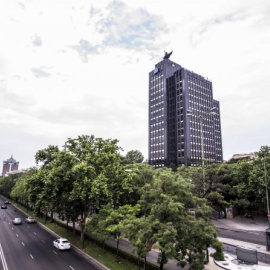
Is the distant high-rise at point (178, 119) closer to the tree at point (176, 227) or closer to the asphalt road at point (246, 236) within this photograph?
the asphalt road at point (246, 236)

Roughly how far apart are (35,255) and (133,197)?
1376cm

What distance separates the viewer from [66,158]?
90.8 feet

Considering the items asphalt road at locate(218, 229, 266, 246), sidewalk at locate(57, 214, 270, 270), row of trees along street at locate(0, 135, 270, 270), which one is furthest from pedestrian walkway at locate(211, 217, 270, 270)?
row of trees along street at locate(0, 135, 270, 270)

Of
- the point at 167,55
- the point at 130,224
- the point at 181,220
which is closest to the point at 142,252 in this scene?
the point at 130,224

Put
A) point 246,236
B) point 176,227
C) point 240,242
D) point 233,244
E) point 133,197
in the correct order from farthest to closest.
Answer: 1. point 246,236
2. point 133,197
3. point 240,242
4. point 233,244
5. point 176,227

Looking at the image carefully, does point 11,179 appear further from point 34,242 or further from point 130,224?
point 130,224

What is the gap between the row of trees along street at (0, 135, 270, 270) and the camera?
1573cm

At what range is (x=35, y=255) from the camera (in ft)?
82.4

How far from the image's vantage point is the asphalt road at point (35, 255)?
71.5 ft

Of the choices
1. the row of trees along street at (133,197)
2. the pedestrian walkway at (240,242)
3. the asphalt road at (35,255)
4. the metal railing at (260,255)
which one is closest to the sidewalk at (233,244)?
the pedestrian walkway at (240,242)

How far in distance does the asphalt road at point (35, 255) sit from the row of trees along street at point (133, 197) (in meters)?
3.17

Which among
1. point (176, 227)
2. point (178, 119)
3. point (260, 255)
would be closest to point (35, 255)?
point (176, 227)

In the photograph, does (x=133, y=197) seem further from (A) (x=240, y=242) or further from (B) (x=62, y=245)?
(A) (x=240, y=242)

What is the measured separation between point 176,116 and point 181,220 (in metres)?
102
